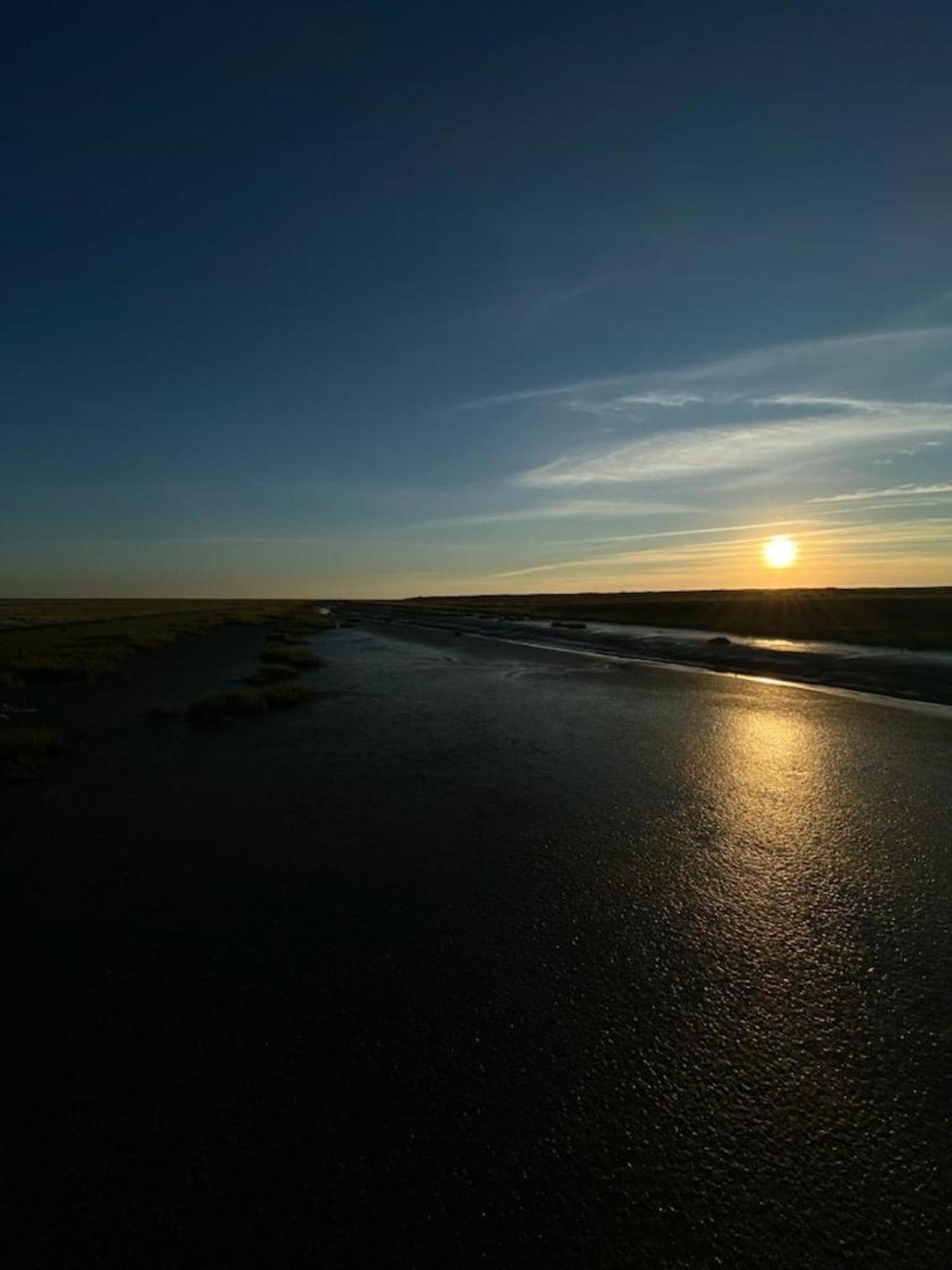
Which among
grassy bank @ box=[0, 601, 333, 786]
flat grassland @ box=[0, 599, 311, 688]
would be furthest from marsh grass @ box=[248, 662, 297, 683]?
flat grassland @ box=[0, 599, 311, 688]

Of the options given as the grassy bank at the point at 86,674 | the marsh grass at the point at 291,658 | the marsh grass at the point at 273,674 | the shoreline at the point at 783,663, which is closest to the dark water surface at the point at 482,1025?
the grassy bank at the point at 86,674

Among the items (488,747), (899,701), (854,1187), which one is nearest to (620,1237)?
(854,1187)

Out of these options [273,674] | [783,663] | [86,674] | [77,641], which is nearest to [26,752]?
[273,674]

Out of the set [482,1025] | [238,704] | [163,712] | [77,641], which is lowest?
[482,1025]

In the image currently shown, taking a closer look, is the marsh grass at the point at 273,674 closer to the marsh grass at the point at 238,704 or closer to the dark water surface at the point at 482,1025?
the marsh grass at the point at 238,704

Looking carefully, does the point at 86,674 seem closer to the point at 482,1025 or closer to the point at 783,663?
the point at 482,1025

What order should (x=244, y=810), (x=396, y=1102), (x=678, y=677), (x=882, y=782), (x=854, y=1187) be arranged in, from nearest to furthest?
(x=854, y=1187), (x=396, y=1102), (x=244, y=810), (x=882, y=782), (x=678, y=677)

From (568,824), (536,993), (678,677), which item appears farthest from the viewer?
(678,677)

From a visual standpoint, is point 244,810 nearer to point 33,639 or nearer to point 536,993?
point 536,993
